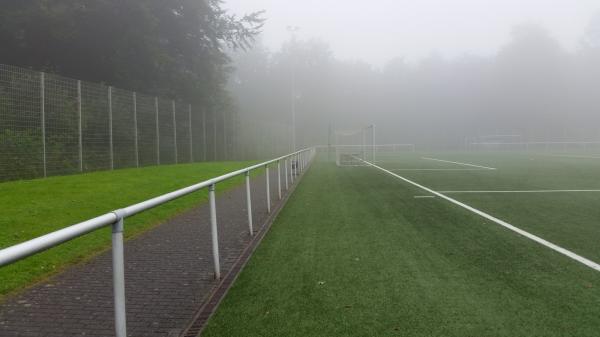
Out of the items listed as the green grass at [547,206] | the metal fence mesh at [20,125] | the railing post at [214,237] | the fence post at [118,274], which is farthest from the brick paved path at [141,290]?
the metal fence mesh at [20,125]

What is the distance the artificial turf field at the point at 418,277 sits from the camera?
10.9 feet

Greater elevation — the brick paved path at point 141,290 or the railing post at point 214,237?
the railing post at point 214,237

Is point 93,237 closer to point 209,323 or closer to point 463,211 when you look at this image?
point 209,323

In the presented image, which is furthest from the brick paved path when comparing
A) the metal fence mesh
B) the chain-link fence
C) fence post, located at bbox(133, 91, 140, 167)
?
fence post, located at bbox(133, 91, 140, 167)

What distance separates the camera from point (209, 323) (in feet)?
11.3

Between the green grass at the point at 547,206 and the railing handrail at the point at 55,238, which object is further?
the green grass at the point at 547,206

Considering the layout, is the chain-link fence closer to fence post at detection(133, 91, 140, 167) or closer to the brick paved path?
fence post at detection(133, 91, 140, 167)

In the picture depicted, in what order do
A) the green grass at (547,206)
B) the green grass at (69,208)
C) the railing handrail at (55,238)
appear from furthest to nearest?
the green grass at (547,206), the green grass at (69,208), the railing handrail at (55,238)

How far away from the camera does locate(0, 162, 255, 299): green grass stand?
4944 millimetres

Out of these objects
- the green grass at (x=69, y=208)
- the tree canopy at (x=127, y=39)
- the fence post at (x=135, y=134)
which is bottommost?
the green grass at (x=69, y=208)

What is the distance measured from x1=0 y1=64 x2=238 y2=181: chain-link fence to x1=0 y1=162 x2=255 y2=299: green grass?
68 cm

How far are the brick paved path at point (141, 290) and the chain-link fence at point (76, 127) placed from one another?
6109 mm

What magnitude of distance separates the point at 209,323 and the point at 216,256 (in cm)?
126

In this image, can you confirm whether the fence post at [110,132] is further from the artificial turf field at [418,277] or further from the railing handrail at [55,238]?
the railing handrail at [55,238]
